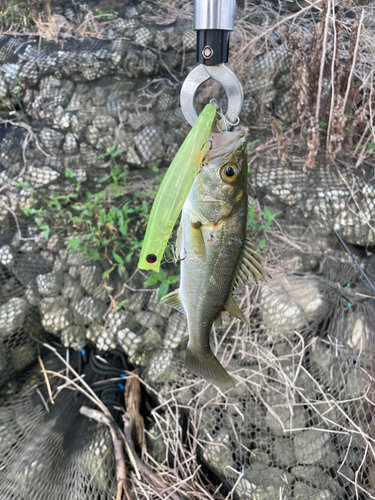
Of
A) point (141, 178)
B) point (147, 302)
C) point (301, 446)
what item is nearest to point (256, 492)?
point (301, 446)

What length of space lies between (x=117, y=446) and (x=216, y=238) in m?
2.03

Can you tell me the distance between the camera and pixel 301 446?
2461mm

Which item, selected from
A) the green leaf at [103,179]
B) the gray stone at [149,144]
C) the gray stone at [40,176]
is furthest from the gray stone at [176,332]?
the gray stone at [40,176]

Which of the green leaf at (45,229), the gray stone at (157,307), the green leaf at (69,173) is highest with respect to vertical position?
the green leaf at (69,173)

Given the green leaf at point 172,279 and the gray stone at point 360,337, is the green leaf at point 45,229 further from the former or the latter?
the gray stone at point 360,337

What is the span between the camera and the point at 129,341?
9.75 feet

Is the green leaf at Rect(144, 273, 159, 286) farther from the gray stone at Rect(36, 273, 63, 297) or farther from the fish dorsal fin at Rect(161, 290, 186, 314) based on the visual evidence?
the fish dorsal fin at Rect(161, 290, 186, 314)

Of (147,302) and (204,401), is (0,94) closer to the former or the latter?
(147,302)

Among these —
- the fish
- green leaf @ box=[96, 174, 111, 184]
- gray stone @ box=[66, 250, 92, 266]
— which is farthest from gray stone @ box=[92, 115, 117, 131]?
the fish

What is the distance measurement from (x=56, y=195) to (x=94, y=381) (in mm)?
1817

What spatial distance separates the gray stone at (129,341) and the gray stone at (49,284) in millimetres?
739

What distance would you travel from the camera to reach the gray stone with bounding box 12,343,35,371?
120 inches

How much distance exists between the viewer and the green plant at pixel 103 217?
3.11 meters

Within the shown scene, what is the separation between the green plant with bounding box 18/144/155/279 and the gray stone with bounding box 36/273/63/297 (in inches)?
13.1
